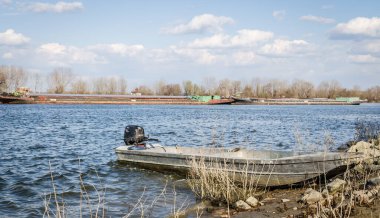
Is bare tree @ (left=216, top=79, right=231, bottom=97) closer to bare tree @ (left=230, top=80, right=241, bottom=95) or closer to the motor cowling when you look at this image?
bare tree @ (left=230, top=80, right=241, bottom=95)

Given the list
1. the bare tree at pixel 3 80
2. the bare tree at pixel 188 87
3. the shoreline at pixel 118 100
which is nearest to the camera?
the shoreline at pixel 118 100

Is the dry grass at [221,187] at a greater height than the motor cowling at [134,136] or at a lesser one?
lesser

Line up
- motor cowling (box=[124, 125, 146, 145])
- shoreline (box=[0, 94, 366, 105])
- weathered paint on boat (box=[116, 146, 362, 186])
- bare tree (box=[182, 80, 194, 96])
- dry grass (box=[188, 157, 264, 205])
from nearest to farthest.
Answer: dry grass (box=[188, 157, 264, 205]), weathered paint on boat (box=[116, 146, 362, 186]), motor cowling (box=[124, 125, 146, 145]), shoreline (box=[0, 94, 366, 105]), bare tree (box=[182, 80, 194, 96])

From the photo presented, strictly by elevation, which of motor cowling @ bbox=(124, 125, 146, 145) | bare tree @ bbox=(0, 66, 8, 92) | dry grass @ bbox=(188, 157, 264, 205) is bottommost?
dry grass @ bbox=(188, 157, 264, 205)

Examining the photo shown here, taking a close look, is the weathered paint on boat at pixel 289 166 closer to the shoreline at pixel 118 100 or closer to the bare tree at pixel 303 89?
the shoreline at pixel 118 100

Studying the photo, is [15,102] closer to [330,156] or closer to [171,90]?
[171,90]

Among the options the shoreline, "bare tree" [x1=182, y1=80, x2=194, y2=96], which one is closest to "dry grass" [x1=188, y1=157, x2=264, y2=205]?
the shoreline

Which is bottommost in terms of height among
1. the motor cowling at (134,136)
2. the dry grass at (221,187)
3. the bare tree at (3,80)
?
the dry grass at (221,187)

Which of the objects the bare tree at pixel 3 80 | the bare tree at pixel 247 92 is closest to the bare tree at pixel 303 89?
the bare tree at pixel 247 92

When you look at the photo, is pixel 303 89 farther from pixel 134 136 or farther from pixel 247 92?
pixel 134 136

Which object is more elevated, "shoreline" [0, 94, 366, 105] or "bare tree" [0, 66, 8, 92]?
"bare tree" [0, 66, 8, 92]

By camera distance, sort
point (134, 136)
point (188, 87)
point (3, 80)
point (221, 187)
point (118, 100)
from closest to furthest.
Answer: point (221, 187) → point (134, 136) → point (118, 100) → point (3, 80) → point (188, 87)

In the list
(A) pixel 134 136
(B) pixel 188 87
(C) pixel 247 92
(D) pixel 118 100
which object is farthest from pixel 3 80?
(A) pixel 134 136

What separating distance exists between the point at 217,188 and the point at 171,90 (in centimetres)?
13107
